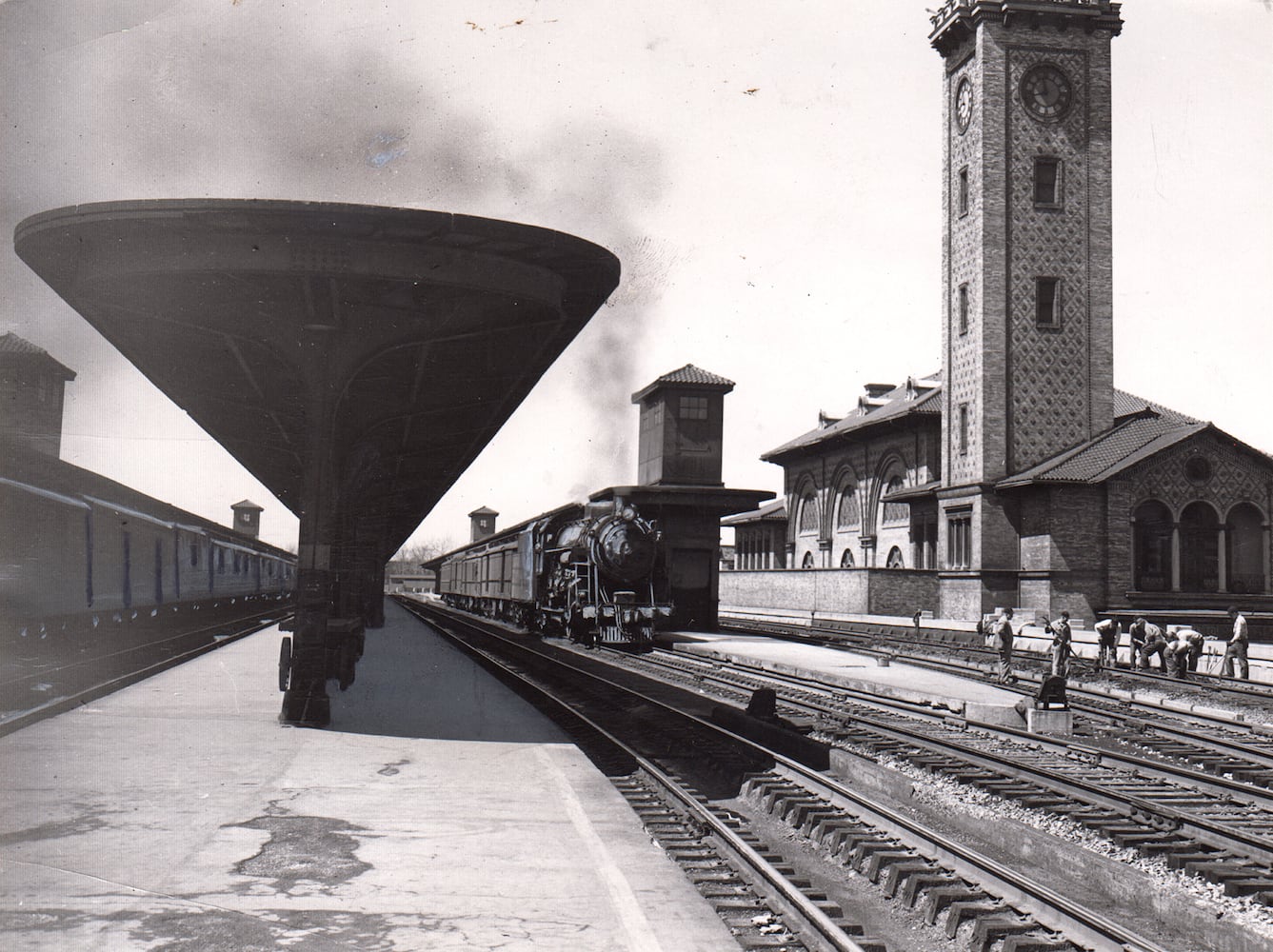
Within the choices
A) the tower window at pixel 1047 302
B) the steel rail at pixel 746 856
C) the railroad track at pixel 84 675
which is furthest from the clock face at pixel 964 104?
the steel rail at pixel 746 856

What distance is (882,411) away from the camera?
4669cm

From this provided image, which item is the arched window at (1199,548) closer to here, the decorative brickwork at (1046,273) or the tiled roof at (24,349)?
the decorative brickwork at (1046,273)

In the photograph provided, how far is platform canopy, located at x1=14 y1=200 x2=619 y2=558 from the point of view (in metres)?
9.86

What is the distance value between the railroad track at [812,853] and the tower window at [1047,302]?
2729 cm

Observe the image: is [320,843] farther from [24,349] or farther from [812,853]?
[24,349]

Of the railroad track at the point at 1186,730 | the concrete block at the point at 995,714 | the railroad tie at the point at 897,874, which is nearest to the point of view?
the railroad tie at the point at 897,874

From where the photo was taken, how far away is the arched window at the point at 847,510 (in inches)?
1877

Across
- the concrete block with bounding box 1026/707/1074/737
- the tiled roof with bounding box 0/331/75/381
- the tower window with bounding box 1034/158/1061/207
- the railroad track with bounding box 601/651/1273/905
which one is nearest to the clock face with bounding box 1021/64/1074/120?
the tower window with bounding box 1034/158/1061/207

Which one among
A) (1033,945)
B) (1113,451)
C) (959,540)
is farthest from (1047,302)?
(1033,945)

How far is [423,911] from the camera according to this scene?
5.28 meters

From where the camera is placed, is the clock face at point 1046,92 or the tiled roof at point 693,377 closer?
the tiled roof at point 693,377

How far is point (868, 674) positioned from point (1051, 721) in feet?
20.4

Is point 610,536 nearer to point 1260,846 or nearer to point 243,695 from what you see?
point 243,695

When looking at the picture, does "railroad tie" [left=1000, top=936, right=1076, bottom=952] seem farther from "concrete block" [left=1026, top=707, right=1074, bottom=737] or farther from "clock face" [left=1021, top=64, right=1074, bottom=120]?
"clock face" [left=1021, top=64, right=1074, bottom=120]
